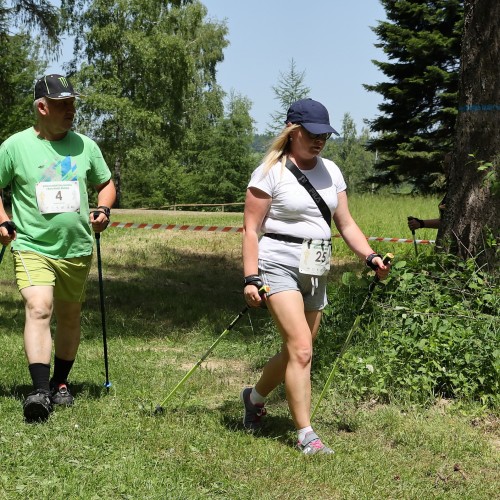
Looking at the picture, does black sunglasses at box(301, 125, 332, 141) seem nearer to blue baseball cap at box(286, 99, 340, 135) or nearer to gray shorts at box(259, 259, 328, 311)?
blue baseball cap at box(286, 99, 340, 135)

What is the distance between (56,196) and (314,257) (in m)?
1.69

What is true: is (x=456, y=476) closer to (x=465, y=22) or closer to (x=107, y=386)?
(x=107, y=386)

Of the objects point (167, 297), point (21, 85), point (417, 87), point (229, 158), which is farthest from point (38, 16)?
point (229, 158)

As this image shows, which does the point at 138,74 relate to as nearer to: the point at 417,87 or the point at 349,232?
the point at 417,87

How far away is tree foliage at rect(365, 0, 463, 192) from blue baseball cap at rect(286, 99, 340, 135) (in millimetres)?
30175

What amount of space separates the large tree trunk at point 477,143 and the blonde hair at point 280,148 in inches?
87.5

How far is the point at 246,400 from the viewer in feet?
16.6

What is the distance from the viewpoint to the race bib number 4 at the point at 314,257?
451 centimetres

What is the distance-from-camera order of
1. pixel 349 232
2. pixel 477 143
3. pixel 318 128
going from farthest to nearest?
pixel 477 143
pixel 349 232
pixel 318 128

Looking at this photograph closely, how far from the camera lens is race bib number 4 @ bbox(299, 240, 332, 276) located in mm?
4508

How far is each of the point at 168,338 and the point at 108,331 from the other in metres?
0.65

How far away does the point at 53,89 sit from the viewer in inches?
200

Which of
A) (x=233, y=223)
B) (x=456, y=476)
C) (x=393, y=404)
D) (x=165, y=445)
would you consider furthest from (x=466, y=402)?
(x=233, y=223)

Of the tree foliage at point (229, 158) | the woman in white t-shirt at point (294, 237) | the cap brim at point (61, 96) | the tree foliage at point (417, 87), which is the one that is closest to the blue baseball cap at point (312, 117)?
the woman in white t-shirt at point (294, 237)
